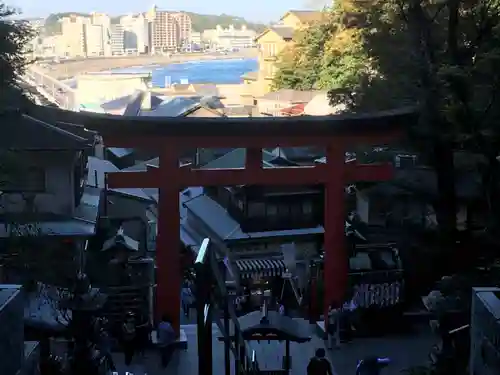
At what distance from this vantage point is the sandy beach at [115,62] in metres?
93.9

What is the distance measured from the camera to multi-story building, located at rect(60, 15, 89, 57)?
86.8 m

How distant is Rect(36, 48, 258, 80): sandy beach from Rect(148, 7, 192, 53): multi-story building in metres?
1.79

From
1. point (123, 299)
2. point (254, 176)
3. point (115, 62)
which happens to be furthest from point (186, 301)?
point (115, 62)

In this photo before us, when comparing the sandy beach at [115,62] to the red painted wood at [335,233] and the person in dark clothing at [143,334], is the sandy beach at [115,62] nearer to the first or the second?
the red painted wood at [335,233]

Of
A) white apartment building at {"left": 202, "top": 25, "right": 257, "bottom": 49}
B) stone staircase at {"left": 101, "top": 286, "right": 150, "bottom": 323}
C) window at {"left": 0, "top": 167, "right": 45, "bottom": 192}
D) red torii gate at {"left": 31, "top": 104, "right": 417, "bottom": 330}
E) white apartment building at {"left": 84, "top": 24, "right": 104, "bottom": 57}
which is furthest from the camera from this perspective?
white apartment building at {"left": 202, "top": 25, "right": 257, "bottom": 49}

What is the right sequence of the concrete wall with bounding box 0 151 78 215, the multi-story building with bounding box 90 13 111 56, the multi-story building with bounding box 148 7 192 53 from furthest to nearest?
the multi-story building with bounding box 148 7 192 53 → the multi-story building with bounding box 90 13 111 56 → the concrete wall with bounding box 0 151 78 215

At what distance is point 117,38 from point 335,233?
9779 cm

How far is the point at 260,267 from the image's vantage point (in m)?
20.2

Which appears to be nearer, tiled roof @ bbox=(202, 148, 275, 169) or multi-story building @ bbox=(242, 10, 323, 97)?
tiled roof @ bbox=(202, 148, 275, 169)

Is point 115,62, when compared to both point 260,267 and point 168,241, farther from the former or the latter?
point 168,241

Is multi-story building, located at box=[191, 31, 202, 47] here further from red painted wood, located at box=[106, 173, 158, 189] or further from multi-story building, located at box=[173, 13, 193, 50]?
red painted wood, located at box=[106, 173, 158, 189]

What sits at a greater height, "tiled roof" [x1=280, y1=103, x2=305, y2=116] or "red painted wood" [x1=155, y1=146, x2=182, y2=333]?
"tiled roof" [x1=280, y1=103, x2=305, y2=116]

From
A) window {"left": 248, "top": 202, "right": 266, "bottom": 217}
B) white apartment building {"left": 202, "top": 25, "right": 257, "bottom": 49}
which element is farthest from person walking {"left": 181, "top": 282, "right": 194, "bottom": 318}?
white apartment building {"left": 202, "top": 25, "right": 257, "bottom": 49}

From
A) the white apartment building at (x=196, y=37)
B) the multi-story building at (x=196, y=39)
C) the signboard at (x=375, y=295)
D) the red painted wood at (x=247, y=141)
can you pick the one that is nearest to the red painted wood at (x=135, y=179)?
the red painted wood at (x=247, y=141)
